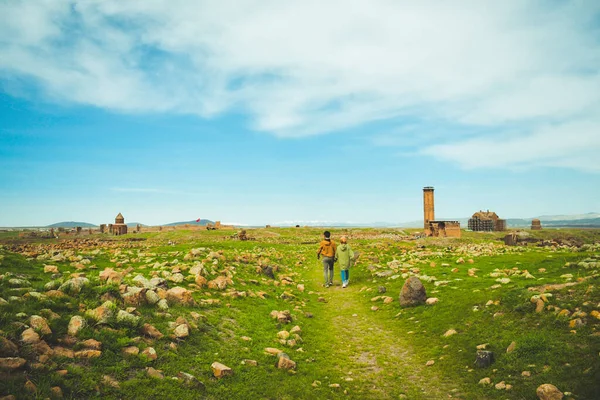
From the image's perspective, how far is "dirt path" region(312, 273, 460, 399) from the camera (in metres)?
8.16

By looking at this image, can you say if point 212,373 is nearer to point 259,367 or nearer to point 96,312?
point 259,367

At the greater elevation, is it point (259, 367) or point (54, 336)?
point (54, 336)

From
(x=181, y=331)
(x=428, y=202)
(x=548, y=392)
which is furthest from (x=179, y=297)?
(x=428, y=202)

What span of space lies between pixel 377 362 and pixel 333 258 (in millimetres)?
11294

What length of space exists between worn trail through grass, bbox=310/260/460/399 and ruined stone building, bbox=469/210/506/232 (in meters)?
90.3

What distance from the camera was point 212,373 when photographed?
26.2 ft

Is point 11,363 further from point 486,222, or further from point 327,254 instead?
point 486,222

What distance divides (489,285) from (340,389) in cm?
928

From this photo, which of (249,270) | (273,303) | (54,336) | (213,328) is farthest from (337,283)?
(54,336)

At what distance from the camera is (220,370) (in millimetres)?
7934

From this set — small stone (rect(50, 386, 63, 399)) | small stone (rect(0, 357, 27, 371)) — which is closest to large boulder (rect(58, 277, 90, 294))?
small stone (rect(0, 357, 27, 371))

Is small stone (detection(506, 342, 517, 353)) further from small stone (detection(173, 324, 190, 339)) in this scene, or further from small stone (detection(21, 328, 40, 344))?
small stone (detection(21, 328, 40, 344))

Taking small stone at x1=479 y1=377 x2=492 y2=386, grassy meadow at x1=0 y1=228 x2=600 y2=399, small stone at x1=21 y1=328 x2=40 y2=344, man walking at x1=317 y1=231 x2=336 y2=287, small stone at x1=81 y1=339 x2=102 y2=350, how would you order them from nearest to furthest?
small stone at x1=21 y1=328 x2=40 y2=344 → grassy meadow at x1=0 y1=228 x2=600 y2=399 → small stone at x1=81 y1=339 x2=102 y2=350 → small stone at x1=479 y1=377 x2=492 y2=386 → man walking at x1=317 y1=231 x2=336 y2=287

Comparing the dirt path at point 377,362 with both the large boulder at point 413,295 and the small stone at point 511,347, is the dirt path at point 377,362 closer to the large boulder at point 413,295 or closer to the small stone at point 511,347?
the large boulder at point 413,295
